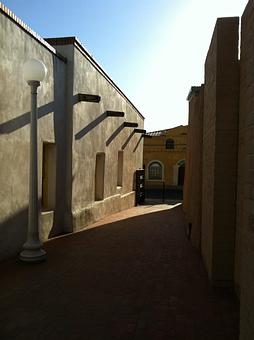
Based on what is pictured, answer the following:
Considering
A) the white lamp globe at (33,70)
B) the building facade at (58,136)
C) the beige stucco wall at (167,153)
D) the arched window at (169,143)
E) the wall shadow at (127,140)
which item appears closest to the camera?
the white lamp globe at (33,70)

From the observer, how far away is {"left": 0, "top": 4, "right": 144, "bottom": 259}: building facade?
19.1ft

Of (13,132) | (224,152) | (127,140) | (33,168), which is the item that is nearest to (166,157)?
(127,140)

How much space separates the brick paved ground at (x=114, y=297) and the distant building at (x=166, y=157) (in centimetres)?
2987

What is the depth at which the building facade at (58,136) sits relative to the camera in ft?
19.1

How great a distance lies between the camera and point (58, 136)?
26.3ft

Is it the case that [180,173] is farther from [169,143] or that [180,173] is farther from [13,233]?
[13,233]

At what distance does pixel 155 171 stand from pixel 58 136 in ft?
96.8

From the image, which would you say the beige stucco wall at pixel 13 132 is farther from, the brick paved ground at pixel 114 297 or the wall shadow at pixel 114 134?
the wall shadow at pixel 114 134

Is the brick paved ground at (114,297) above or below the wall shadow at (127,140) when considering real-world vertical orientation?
below

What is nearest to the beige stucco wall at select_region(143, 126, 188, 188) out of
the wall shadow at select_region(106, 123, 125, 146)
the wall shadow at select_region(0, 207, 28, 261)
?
the wall shadow at select_region(106, 123, 125, 146)

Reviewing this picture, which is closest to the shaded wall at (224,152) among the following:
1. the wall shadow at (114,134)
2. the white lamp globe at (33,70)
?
the white lamp globe at (33,70)

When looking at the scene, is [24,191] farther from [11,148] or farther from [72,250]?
[72,250]

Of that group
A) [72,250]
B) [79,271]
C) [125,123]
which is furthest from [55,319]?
[125,123]

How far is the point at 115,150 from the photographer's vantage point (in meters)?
13.2
